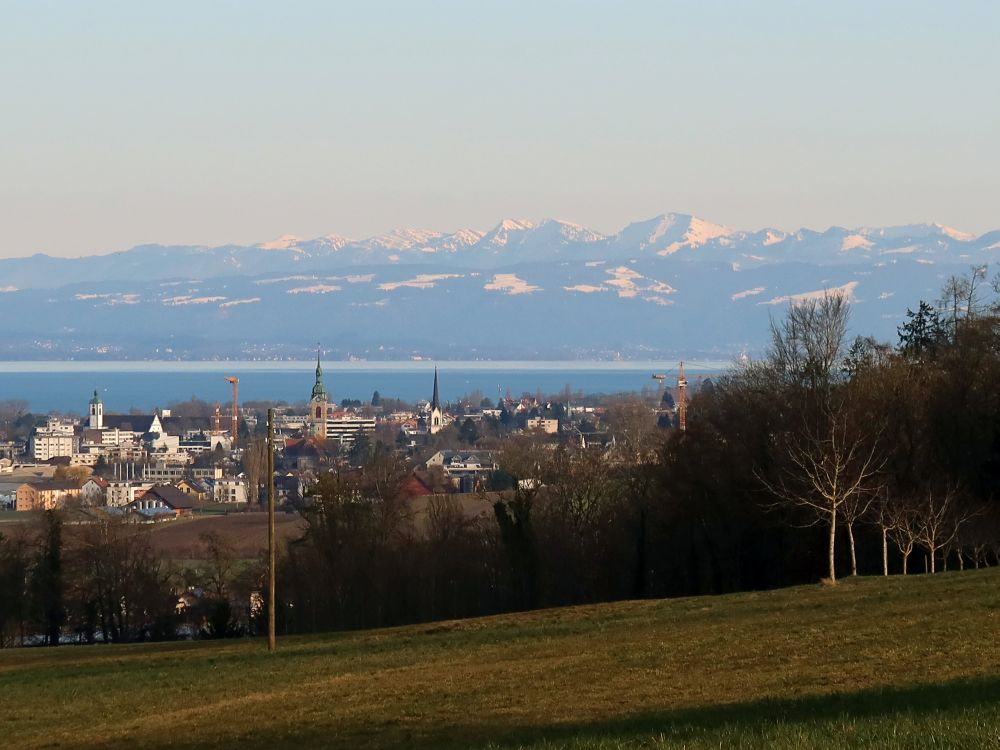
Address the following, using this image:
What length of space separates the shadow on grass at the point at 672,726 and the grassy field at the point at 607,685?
44 millimetres

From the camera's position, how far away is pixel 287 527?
98125 millimetres

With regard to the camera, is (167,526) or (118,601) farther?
(167,526)

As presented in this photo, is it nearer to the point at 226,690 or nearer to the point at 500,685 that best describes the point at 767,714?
the point at 500,685

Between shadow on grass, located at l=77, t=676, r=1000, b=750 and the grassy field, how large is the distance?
44 mm

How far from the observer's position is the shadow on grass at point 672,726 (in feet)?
45.5

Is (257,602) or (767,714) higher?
(767,714)

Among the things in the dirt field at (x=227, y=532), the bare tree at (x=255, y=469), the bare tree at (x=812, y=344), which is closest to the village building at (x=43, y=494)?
the bare tree at (x=255, y=469)

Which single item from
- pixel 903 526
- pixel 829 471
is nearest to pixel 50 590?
pixel 829 471

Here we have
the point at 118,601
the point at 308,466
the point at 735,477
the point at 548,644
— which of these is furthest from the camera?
the point at 308,466

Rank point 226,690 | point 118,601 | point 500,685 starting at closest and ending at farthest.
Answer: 1. point 500,685
2. point 226,690
3. point 118,601

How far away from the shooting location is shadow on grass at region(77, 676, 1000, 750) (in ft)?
45.5

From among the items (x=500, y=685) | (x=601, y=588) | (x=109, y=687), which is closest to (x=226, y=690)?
(x=109, y=687)

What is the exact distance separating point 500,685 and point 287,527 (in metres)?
77.3

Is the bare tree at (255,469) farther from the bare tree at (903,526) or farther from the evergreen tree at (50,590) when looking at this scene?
the bare tree at (903,526)
